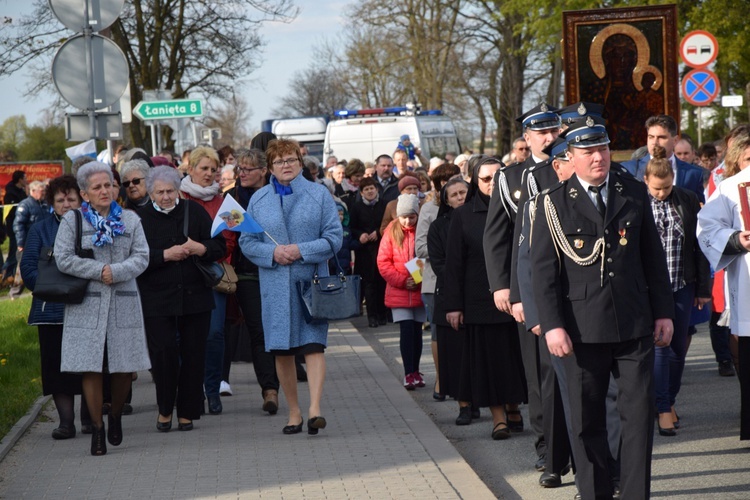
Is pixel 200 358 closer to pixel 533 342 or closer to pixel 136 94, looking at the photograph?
pixel 533 342

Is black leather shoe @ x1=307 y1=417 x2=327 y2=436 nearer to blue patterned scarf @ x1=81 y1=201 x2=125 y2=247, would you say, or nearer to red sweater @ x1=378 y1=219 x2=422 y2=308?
blue patterned scarf @ x1=81 y1=201 x2=125 y2=247


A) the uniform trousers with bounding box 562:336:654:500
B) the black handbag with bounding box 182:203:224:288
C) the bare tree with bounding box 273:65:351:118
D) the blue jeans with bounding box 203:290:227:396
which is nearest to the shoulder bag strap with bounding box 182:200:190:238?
the black handbag with bounding box 182:203:224:288

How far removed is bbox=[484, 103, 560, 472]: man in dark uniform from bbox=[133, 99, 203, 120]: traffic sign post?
13730 millimetres

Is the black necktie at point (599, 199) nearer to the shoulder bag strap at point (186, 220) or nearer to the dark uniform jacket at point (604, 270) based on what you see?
the dark uniform jacket at point (604, 270)

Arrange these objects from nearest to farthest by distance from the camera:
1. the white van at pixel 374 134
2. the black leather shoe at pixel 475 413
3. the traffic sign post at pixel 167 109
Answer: the black leather shoe at pixel 475 413
the traffic sign post at pixel 167 109
the white van at pixel 374 134

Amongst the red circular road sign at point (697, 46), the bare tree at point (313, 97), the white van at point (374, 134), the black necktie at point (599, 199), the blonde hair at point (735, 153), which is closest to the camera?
the black necktie at point (599, 199)

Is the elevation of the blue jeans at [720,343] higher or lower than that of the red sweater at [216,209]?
lower

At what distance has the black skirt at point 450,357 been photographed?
8984 mm

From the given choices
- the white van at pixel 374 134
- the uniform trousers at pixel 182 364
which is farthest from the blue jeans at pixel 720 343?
the white van at pixel 374 134

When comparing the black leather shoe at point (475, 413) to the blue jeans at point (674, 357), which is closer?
the blue jeans at point (674, 357)

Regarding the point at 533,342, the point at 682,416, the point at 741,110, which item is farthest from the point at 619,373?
the point at 741,110

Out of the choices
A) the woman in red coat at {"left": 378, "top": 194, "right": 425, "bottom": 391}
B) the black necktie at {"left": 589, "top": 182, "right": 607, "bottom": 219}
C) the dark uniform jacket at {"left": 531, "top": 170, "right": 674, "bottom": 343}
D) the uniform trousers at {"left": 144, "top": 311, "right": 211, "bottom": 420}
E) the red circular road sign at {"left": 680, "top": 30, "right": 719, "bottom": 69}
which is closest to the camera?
the dark uniform jacket at {"left": 531, "top": 170, "right": 674, "bottom": 343}

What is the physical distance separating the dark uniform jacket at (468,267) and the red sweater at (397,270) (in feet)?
6.87

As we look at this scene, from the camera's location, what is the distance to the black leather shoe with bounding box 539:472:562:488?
22.4 feet
